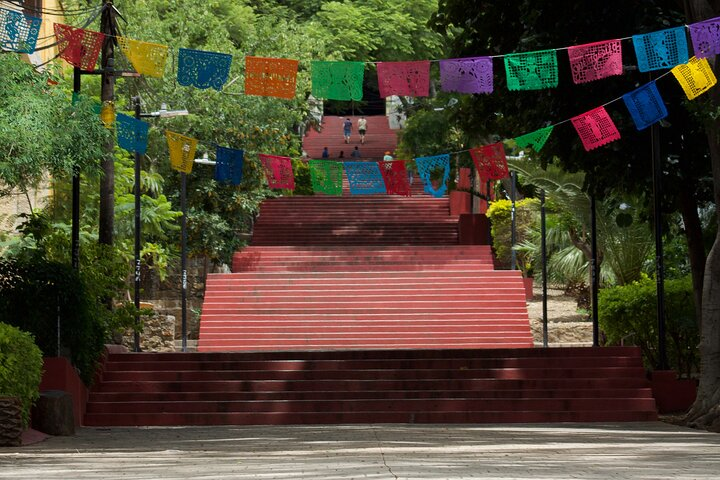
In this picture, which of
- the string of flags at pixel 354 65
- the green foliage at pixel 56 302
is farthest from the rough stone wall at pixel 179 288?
the string of flags at pixel 354 65

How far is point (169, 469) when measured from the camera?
12.8 m

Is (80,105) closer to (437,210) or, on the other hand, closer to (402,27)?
(437,210)

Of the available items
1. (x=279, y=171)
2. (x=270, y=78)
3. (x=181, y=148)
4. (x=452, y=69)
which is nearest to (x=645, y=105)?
(x=452, y=69)

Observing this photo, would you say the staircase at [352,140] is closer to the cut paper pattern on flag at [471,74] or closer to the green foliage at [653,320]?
the green foliage at [653,320]

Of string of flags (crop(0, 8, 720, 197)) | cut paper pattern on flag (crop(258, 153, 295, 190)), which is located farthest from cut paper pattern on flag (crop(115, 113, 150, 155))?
cut paper pattern on flag (crop(258, 153, 295, 190))

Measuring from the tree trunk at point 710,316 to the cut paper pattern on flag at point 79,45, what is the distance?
8973mm

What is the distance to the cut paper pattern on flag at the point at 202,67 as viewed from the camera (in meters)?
22.0

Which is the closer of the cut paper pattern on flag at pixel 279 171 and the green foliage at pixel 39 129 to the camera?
the green foliage at pixel 39 129

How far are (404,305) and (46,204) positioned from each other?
8805 mm

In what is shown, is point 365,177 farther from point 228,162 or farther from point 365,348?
point 365,348

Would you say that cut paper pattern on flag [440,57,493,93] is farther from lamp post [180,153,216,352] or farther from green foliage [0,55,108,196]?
lamp post [180,153,216,352]

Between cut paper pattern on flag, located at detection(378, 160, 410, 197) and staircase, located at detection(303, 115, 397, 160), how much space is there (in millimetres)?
33619

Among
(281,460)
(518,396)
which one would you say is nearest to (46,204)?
(518,396)

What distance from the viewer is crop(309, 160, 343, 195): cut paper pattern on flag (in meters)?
27.4
